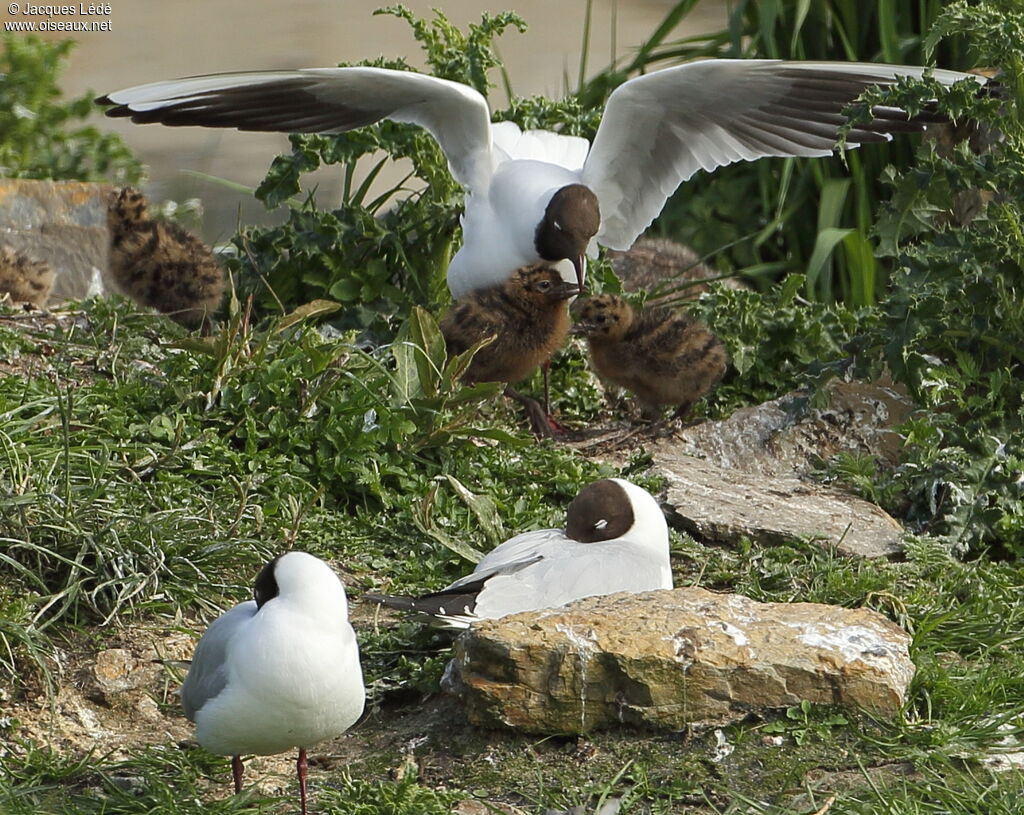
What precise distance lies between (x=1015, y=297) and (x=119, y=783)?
323cm

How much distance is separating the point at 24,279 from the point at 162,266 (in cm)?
59

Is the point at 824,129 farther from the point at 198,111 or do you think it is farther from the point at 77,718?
the point at 77,718

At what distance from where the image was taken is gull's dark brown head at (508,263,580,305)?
5.74 meters

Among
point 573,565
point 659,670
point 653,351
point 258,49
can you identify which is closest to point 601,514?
point 573,565

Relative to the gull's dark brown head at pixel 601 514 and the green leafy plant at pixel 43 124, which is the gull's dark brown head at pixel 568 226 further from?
the green leafy plant at pixel 43 124

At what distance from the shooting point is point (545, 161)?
670 centimetres

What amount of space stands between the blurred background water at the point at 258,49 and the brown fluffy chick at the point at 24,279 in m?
2.48

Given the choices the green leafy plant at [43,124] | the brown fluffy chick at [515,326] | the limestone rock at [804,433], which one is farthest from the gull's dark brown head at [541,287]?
the green leafy plant at [43,124]

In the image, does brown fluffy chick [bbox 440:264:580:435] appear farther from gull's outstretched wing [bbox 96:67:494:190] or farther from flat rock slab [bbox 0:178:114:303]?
flat rock slab [bbox 0:178:114:303]

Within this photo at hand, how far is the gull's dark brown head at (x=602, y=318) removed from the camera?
18.5 feet

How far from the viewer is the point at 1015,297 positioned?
4.91 metres

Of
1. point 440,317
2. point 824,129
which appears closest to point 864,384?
point 824,129

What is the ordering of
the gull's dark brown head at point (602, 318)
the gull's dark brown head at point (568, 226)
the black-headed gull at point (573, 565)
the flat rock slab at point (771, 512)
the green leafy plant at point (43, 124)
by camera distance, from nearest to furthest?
the black-headed gull at point (573, 565)
the flat rock slab at point (771, 512)
the gull's dark brown head at point (602, 318)
the gull's dark brown head at point (568, 226)
the green leafy plant at point (43, 124)

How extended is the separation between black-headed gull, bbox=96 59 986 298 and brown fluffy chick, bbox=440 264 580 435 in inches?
14.2
